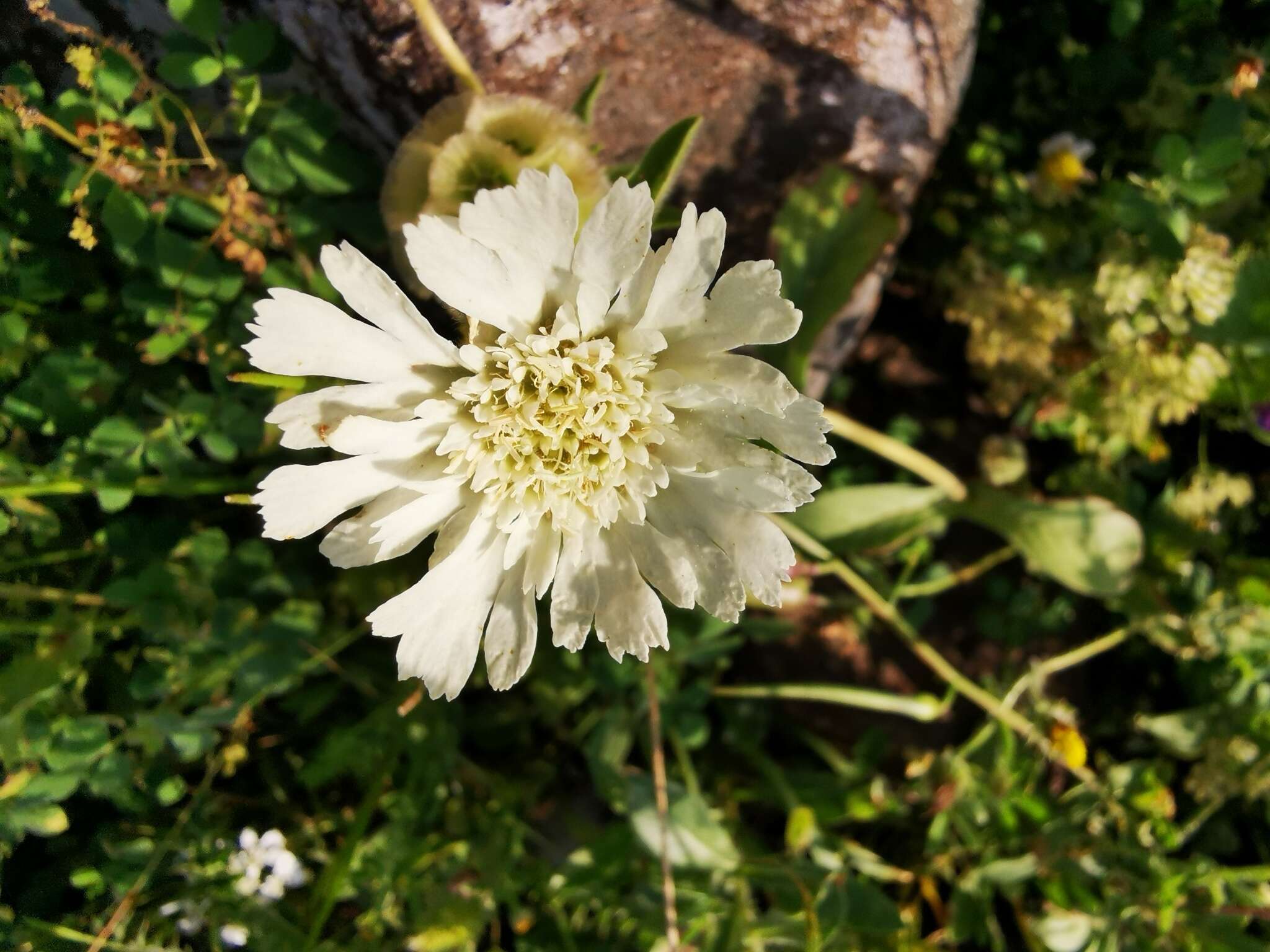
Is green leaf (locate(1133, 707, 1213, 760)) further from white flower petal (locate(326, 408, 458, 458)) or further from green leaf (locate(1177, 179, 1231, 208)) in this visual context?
white flower petal (locate(326, 408, 458, 458))

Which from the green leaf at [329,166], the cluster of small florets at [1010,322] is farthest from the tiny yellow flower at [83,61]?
the cluster of small florets at [1010,322]

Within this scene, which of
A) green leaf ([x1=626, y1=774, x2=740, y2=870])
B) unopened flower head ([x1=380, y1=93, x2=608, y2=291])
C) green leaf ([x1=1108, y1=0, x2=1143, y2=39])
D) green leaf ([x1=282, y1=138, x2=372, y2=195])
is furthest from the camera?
green leaf ([x1=1108, y1=0, x2=1143, y2=39])

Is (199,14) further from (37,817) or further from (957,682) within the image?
(957,682)

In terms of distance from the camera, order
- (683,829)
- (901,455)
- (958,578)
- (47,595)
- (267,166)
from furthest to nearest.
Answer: (958,578) → (901,455) → (683,829) → (47,595) → (267,166)

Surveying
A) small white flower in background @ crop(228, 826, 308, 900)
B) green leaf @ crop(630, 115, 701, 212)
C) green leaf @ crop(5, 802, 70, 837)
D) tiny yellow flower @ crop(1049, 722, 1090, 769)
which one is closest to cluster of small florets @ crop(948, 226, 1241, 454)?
tiny yellow flower @ crop(1049, 722, 1090, 769)

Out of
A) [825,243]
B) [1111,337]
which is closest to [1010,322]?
[1111,337]

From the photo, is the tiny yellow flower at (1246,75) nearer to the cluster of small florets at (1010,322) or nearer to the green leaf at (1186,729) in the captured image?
the cluster of small florets at (1010,322)
